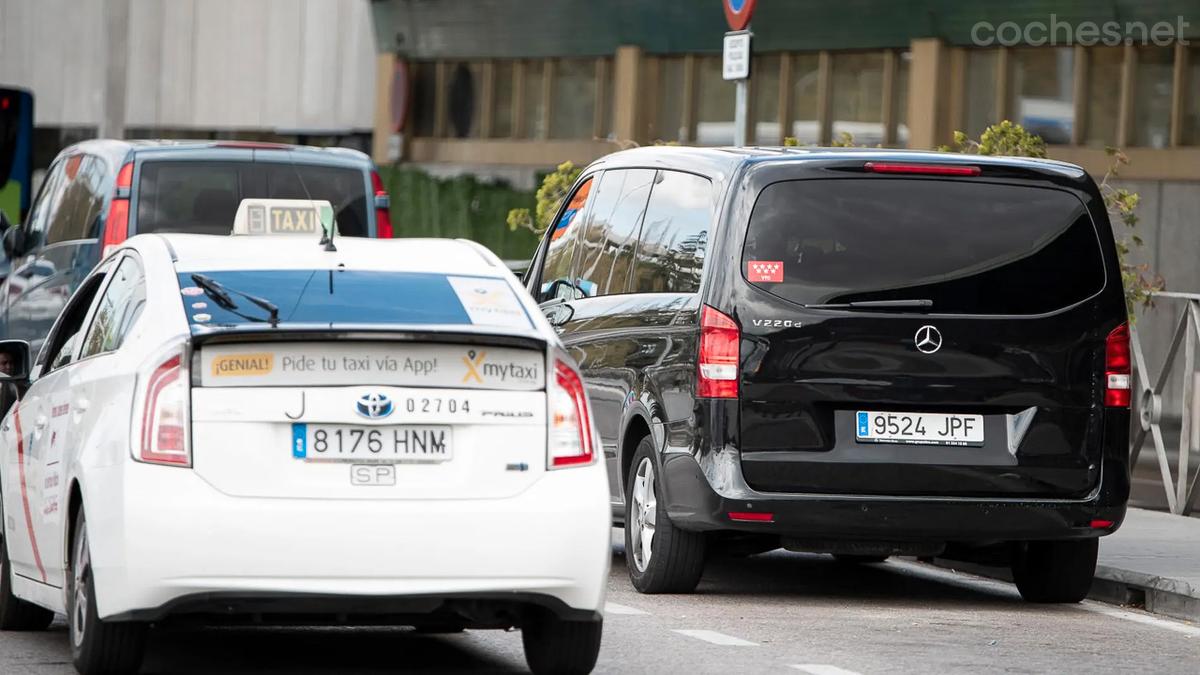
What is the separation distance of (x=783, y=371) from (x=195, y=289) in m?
3.28

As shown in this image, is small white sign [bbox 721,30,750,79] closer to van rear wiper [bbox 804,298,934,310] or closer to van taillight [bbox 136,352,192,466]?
van rear wiper [bbox 804,298,934,310]

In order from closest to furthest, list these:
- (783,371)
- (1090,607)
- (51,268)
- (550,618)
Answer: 1. (550,618)
2. (783,371)
3. (1090,607)
4. (51,268)

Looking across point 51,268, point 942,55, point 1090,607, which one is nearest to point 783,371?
point 1090,607

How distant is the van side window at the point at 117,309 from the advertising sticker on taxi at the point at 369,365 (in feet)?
2.35

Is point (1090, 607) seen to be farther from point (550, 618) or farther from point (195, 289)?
point (195, 289)

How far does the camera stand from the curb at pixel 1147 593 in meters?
11.4

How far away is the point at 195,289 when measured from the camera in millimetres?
8023

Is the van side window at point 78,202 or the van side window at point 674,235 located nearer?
the van side window at point 674,235

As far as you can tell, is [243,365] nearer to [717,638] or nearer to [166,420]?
[166,420]

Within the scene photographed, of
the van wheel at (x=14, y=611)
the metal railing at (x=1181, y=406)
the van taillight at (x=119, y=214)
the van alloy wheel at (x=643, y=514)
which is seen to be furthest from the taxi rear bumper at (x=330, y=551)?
the metal railing at (x=1181, y=406)

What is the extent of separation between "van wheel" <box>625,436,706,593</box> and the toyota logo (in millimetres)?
1292

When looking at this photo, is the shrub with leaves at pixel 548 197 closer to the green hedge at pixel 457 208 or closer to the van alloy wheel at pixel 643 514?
the van alloy wheel at pixel 643 514

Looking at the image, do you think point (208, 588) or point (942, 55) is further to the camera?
point (942, 55)

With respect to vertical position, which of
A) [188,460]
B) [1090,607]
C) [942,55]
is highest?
[942,55]
